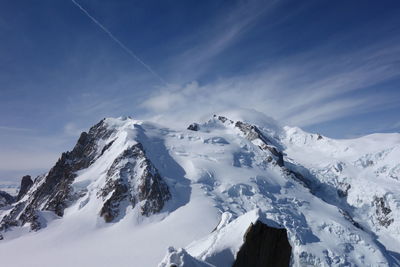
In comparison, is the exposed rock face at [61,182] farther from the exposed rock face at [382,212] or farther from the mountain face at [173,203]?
the exposed rock face at [382,212]

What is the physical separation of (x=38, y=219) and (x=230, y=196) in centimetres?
5363

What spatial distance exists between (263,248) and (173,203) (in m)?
68.1

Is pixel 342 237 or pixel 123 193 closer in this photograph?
pixel 123 193

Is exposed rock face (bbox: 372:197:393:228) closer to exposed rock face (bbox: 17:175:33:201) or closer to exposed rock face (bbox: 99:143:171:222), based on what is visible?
exposed rock face (bbox: 99:143:171:222)

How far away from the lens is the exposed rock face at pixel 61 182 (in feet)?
297

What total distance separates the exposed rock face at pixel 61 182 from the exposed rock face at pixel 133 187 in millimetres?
13728

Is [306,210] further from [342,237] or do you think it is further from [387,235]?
[387,235]

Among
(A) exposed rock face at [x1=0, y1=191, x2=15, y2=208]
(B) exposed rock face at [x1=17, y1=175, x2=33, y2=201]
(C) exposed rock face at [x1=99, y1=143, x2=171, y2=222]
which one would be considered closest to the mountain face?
(C) exposed rock face at [x1=99, y1=143, x2=171, y2=222]

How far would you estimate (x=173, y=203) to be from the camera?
280 feet

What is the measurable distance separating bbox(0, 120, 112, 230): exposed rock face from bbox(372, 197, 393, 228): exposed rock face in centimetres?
11556

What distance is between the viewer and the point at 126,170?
90500mm

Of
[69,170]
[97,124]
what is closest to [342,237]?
[69,170]

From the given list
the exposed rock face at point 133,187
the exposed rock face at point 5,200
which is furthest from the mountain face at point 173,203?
the exposed rock face at point 5,200

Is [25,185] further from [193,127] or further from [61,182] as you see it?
[193,127]
